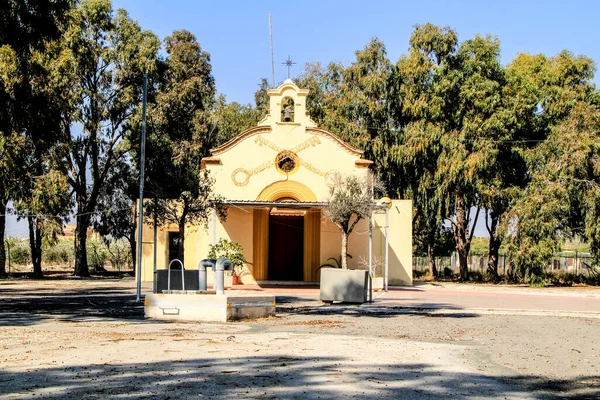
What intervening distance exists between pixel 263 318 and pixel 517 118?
2720cm

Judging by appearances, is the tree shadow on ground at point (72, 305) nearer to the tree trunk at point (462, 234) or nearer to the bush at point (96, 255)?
the tree trunk at point (462, 234)

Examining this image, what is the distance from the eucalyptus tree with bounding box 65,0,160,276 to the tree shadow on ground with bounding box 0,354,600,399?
1391 inches

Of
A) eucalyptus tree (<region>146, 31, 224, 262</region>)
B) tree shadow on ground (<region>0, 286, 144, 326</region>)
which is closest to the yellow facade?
tree shadow on ground (<region>0, 286, 144, 326</region>)

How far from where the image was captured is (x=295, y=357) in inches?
391

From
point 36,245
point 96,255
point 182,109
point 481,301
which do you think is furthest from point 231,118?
point 481,301

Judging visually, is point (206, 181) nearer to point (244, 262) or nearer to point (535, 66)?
point (244, 262)

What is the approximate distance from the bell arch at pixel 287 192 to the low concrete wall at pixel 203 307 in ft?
51.4

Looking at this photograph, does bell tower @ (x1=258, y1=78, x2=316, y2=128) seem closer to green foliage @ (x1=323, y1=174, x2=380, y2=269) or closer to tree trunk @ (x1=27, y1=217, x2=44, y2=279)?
green foliage @ (x1=323, y1=174, x2=380, y2=269)

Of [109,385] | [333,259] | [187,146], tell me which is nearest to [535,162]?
[333,259]

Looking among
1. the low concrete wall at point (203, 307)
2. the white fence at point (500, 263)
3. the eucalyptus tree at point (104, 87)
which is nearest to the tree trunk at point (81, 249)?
the eucalyptus tree at point (104, 87)

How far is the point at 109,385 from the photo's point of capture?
7.69m

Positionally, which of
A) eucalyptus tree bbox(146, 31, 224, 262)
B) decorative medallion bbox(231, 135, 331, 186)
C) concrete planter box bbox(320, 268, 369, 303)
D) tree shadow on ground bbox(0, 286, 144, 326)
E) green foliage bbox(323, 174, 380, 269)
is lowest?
tree shadow on ground bbox(0, 286, 144, 326)

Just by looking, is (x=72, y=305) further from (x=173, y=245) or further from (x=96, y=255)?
(x=96, y=255)

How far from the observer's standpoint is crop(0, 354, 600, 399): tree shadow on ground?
24.3 feet
